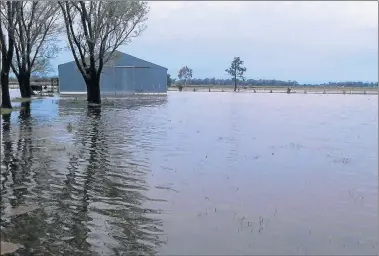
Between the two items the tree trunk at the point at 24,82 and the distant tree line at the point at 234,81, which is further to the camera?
the distant tree line at the point at 234,81

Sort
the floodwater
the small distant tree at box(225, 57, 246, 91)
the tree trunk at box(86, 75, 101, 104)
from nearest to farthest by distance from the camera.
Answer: the floodwater
the tree trunk at box(86, 75, 101, 104)
the small distant tree at box(225, 57, 246, 91)

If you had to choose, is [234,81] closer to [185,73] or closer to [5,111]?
[185,73]

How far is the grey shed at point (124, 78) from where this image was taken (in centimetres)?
5778

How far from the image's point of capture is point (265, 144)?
1498 cm

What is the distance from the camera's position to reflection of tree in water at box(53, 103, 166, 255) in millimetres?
5484

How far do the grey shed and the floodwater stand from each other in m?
43.1

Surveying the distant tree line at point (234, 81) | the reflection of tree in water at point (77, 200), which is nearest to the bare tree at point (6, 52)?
the reflection of tree in water at point (77, 200)

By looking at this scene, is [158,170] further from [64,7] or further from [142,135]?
[64,7]

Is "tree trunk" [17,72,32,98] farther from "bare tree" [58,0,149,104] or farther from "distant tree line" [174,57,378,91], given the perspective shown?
"distant tree line" [174,57,378,91]

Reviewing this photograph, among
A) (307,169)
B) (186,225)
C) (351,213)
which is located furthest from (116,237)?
(307,169)

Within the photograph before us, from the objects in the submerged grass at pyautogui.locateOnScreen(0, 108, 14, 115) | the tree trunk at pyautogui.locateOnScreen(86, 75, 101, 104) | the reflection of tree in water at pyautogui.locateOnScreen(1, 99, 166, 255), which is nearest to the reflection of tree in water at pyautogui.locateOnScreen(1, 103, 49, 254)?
the reflection of tree in water at pyautogui.locateOnScreen(1, 99, 166, 255)

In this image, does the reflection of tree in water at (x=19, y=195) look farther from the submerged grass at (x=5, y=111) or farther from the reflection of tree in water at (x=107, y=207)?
the submerged grass at (x=5, y=111)

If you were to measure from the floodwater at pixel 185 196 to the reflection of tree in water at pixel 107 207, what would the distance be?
0.02 meters

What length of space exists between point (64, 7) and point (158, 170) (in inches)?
1018
